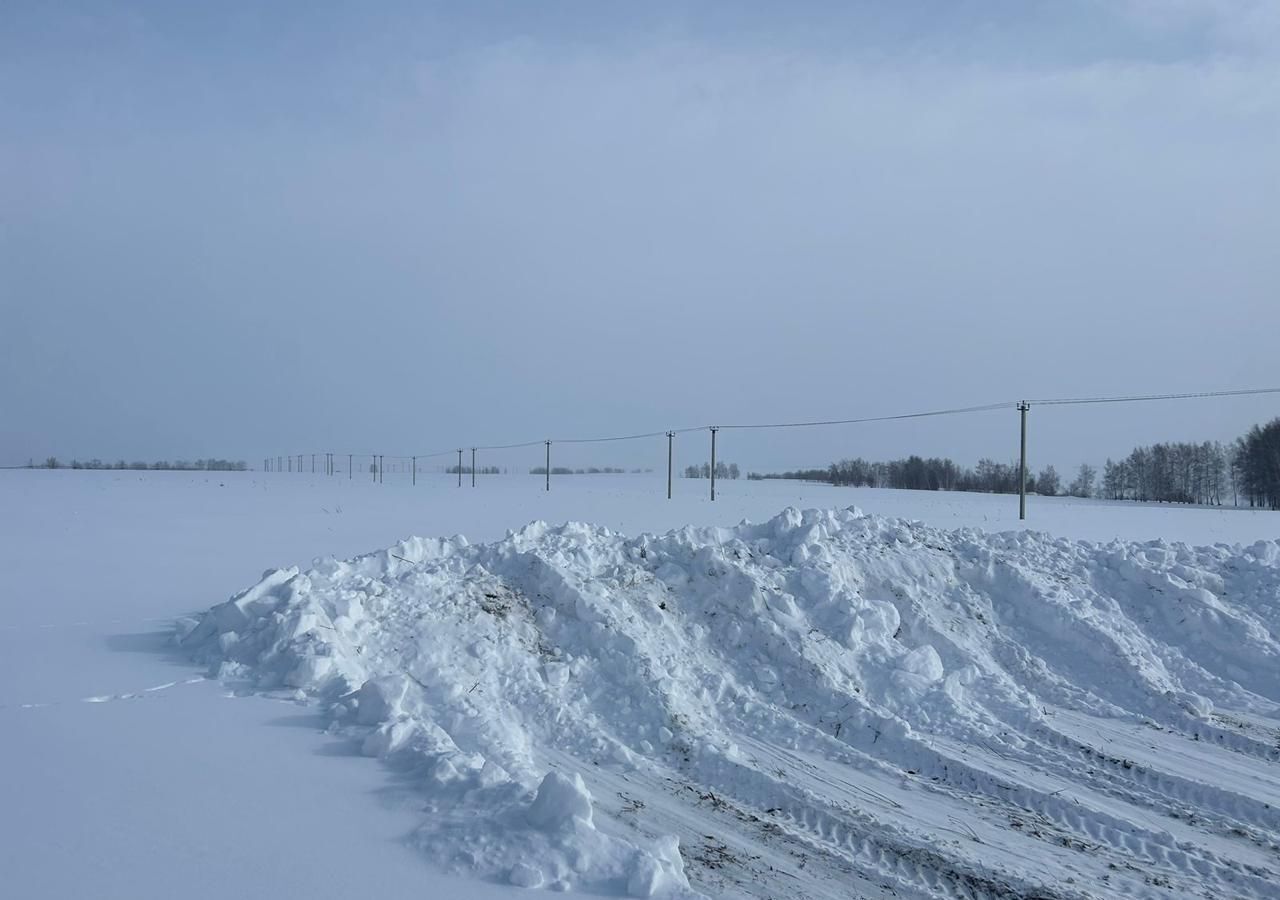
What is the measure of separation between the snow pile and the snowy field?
3 centimetres

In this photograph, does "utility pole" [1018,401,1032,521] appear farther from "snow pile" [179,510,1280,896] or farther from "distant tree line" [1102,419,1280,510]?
"distant tree line" [1102,419,1280,510]

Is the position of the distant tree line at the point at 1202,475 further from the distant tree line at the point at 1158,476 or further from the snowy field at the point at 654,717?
the snowy field at the point at 654,717

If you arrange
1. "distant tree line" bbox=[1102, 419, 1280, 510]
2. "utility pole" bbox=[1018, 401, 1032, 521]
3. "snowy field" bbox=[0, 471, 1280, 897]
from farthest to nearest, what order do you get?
"distant tree line" bbox=[1102, 419, 1280, 510] → "utility pole" bbox=[1018, 401, 1032, 521] → "snowy field" bbox=[0, 471, 1280, 897]

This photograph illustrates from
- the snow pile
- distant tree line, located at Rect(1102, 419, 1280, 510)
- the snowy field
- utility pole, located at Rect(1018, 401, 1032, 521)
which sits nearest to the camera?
the snowy field

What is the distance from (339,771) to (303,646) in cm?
192

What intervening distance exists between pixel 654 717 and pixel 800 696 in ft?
4.67

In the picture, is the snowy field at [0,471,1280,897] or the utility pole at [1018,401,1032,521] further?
the utility pole at [1018,401,1032,521]

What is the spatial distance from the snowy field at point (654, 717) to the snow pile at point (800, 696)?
1.1 inches

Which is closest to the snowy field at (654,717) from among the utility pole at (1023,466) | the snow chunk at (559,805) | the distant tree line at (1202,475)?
the snow chunk at (559,805)

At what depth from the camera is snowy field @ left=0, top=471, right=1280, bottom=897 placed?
380cm

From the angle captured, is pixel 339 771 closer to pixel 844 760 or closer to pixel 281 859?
pixel 281 859

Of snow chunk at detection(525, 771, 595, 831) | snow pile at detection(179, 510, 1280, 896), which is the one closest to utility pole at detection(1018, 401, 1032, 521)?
snow pile at detection(179, 510, 1280, 896)

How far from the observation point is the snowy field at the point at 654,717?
150 inches

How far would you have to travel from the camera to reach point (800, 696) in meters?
6.88
